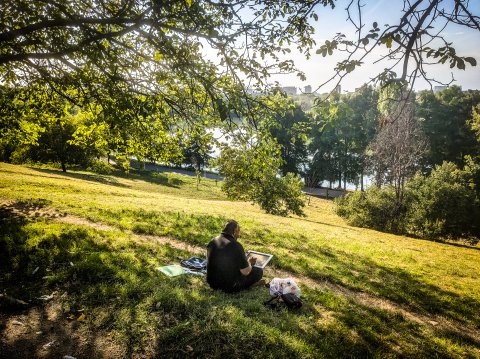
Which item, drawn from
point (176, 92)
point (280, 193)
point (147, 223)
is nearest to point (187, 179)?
point (280, 193)

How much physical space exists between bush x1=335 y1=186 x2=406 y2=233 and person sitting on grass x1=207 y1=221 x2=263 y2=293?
24.5 meters

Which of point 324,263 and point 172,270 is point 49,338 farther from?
Result: point 324,263

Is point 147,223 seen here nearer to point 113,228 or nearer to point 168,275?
point 113,228

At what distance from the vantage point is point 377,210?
27094 mm

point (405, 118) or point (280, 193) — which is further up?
point (405, 118)

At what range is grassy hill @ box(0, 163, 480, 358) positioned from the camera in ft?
14.5

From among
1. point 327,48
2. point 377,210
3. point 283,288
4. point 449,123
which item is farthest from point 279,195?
point 449,123

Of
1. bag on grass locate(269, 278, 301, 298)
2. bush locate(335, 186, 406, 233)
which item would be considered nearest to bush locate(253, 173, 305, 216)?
bush locate(335, 186, 406, 233)

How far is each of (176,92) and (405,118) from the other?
23.2 meters

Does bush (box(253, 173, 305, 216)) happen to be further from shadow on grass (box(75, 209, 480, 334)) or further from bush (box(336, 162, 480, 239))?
shadow on grass (box(75, 209, 480, 334))

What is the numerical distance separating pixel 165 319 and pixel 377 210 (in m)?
26.4

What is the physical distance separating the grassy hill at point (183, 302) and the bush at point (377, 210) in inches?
636

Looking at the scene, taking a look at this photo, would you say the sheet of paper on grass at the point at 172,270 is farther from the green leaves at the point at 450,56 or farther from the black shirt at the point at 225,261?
the green leaves at the point at 450,56

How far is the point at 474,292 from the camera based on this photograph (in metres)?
8.97
